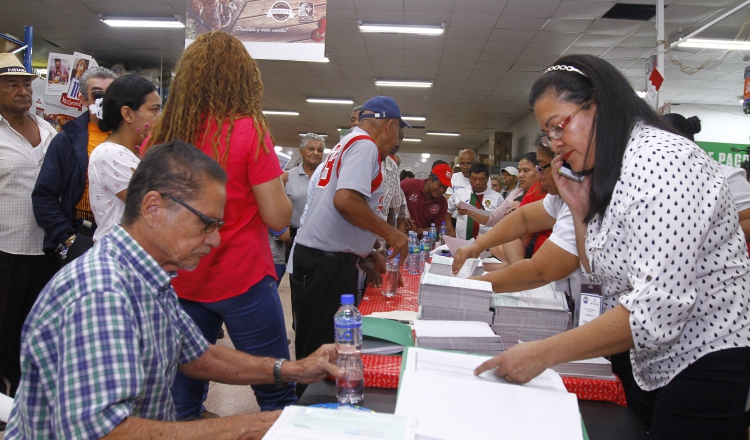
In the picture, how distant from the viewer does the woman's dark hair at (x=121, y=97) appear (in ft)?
6.83

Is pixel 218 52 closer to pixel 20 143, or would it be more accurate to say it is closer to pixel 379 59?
pixel 20 143

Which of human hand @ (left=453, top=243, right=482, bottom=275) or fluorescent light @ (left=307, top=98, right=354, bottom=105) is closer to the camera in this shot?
human hand @ (left=453, top=243, right=482, bottom=275)

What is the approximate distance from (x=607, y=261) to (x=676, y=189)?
27 cm

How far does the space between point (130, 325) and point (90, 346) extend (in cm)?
7

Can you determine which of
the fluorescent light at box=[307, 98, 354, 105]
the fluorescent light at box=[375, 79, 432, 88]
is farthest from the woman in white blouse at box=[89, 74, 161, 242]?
the fluorescent light at box=[307, 98, 354, 105]

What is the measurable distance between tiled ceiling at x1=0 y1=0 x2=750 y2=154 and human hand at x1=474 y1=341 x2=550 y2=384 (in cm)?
610

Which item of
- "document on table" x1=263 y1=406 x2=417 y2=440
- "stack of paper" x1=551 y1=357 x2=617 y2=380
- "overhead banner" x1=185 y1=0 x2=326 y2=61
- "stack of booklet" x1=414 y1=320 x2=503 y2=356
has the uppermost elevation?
"overhead banner" x1=185 y1=0 x2=326 y2=61

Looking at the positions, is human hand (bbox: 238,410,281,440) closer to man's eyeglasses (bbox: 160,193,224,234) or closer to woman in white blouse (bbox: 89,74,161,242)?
man's eyeglasses (bbox: 160,193,224,234)

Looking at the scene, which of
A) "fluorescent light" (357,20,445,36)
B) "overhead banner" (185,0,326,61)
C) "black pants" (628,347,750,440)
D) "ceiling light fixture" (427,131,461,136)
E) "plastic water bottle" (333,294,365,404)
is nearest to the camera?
"black pants" (628,347,750,440)

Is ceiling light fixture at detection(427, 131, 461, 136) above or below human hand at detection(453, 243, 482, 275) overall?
above

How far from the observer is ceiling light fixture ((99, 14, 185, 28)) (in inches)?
295

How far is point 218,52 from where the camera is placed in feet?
5.66

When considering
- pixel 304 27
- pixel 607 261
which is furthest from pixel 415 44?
pixel 607 261

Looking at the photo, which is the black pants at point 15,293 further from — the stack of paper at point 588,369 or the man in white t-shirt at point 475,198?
the man in white t-shirt at point 475,198
